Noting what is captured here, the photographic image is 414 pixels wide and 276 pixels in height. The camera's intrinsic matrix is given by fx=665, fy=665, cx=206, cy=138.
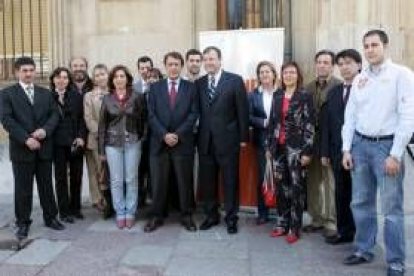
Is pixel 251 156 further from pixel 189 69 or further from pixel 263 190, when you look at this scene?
pixel 189 69

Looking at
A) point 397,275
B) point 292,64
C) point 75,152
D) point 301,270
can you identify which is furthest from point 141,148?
point 397,275

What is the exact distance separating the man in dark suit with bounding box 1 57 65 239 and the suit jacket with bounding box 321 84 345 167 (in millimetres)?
2691

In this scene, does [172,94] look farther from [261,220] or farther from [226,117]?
[261,220]

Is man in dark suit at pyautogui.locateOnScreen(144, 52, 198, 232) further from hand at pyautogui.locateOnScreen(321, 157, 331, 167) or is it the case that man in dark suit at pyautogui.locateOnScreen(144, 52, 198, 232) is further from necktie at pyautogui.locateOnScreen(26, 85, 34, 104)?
hand at pyautogui.locateOnScreen(321, 157, 331, 167)

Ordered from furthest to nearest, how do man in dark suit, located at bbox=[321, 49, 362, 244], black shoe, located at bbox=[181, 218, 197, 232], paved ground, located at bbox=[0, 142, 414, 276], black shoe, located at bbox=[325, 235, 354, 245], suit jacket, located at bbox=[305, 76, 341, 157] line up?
1. black shoe, located at bbox=[181, 218, 197, 232]
2. suit jacket, located at bbox=[305, 76, 341, 157]
3. black shoe, located at bbox=[325, 235, 354, 245]
4. man in dark suit, located at bbox=[321, 49, 362, 244]
5. paved ground, located at bbox=[0, 142, 414, 276]

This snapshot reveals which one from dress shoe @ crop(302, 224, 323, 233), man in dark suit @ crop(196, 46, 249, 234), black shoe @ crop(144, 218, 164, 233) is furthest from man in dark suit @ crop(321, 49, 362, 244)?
black shoe @ crop(144, 218, 164, 233)

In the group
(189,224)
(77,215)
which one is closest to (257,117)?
(189,224)

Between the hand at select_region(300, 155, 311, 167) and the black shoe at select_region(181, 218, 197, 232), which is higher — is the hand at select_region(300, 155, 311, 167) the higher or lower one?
the higher one

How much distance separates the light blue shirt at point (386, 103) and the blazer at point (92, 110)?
292cm

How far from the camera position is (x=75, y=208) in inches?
292

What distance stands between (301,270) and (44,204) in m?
2.84

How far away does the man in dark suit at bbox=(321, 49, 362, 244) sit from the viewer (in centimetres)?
609

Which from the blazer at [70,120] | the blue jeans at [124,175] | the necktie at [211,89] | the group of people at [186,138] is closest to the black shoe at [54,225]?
the group of people at [186,138]

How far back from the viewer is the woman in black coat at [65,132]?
7.04 meters
